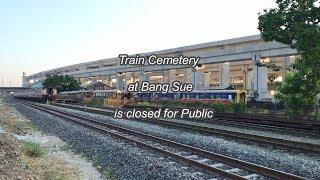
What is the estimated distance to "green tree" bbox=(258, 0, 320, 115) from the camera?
2378 cm

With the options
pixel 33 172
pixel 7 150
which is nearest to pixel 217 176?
pixel 33 172

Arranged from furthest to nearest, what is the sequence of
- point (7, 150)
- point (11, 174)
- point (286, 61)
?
point (286, 61)
point (7, 150)
point (11, 174)

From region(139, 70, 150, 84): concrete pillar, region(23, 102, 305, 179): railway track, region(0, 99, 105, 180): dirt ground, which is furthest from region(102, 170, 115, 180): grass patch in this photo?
region(139, 70, 150, 84): concrete pillar

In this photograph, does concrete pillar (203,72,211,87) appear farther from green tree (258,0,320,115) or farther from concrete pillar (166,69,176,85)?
green tree (258,0,320,115)

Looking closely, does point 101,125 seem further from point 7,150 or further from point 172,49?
point 172,49

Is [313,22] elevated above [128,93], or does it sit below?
above

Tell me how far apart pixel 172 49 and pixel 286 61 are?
22.7 m

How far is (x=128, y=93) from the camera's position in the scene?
59.5 metres

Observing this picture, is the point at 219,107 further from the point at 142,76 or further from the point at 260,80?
the point at 142,76

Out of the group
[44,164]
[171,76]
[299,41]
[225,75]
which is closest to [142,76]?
[171,76]

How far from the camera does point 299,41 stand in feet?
78.7

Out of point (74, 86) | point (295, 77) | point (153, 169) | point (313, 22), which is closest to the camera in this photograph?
point (153, 169)

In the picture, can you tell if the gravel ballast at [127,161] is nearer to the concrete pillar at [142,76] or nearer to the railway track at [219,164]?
the railway track at [219,164]

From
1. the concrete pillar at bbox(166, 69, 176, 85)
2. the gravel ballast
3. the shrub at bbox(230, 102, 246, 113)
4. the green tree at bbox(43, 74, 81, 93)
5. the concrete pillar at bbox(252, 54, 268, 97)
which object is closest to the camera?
the gravel ballast
